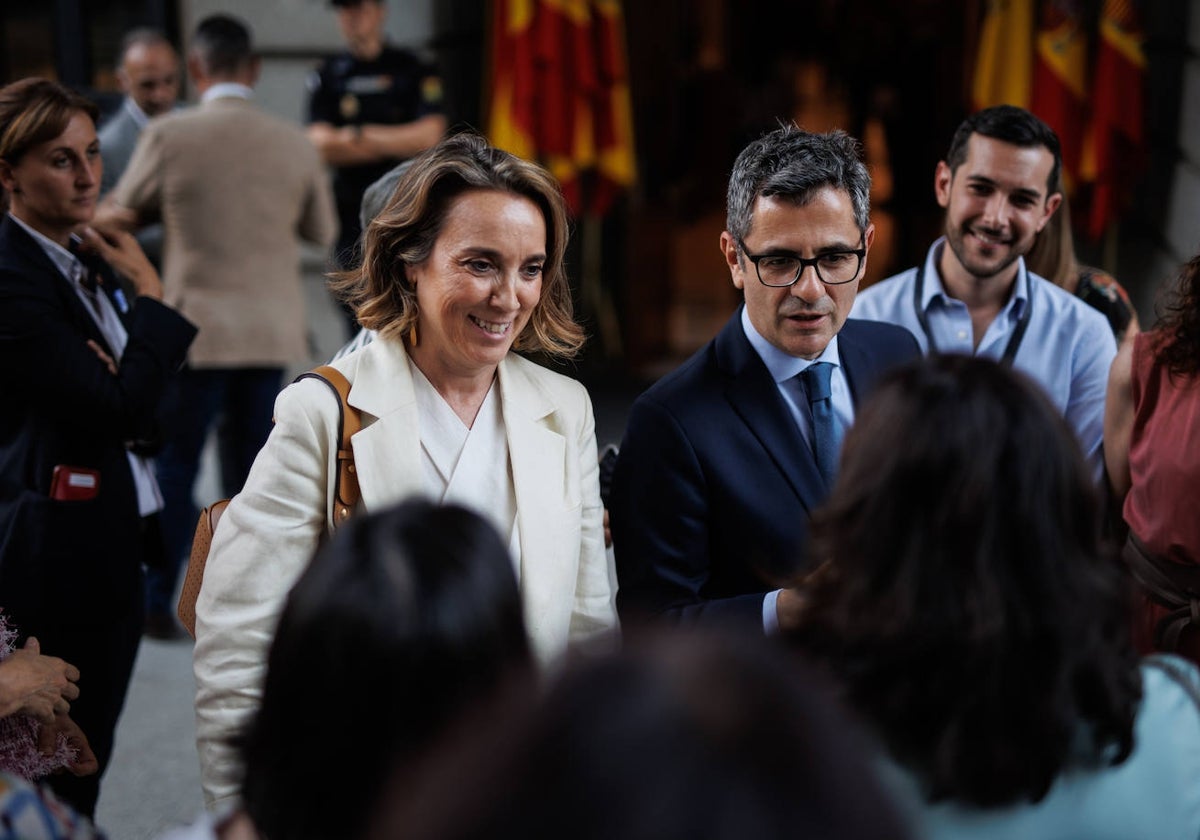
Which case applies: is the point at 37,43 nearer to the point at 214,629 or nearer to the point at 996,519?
the point at 214,629

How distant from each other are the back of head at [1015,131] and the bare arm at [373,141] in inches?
137

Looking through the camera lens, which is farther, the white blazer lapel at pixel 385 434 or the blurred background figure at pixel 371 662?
the white blazer lapel at pixel 385 434

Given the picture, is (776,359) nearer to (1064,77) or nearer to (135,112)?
(135,112)

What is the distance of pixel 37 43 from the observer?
7973 millimetres

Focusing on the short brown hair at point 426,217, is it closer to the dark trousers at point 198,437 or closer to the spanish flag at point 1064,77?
the dark trousers at point 198,437

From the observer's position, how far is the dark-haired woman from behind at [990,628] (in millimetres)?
1505

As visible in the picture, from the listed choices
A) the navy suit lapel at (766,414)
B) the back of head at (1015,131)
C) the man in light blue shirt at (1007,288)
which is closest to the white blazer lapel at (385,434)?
the navy suit lapel at (766,414)

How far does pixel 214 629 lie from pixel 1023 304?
2.28 metres

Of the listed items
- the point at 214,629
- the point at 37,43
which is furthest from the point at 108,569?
the point at 37,43

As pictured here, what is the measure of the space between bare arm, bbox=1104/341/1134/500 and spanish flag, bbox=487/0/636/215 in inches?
198

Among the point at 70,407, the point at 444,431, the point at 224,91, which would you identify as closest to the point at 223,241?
the point at 224,91

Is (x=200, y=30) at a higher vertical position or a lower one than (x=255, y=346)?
higher

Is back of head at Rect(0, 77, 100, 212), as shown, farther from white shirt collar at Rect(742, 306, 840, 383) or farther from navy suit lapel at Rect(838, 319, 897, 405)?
navy suit lapel at Rect(838, 319, 897, 405)

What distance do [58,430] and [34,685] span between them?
819 millimetres
